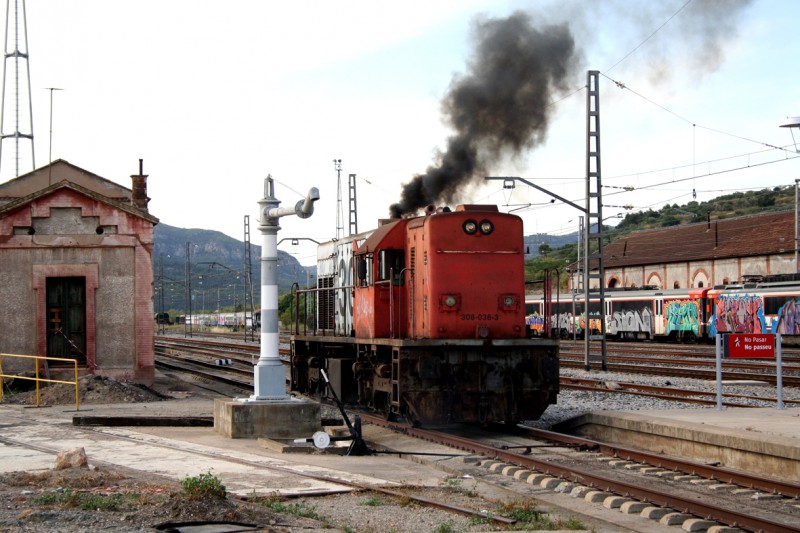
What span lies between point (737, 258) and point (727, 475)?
Answer: 61.1m

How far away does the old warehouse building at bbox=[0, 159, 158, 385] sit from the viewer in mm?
23688

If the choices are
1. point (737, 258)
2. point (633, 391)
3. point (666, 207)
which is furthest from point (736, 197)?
point (633, 391)

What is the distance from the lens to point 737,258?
68875mm

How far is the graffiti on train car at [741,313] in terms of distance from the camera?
149ft

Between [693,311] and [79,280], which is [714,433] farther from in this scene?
[693,311]

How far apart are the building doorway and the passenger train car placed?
1896 cm

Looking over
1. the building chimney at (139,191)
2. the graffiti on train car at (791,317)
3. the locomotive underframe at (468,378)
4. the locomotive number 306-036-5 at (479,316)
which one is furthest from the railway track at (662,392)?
the graffiti on train car at (791,317)

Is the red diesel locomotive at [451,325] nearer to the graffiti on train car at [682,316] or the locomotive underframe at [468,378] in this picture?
the locomotive underframe at [468,378]

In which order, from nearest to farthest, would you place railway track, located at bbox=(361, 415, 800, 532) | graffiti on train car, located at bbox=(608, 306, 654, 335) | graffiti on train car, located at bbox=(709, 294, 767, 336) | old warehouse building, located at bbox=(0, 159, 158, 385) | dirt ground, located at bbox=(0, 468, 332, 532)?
dirt ground, located at bbox=(0, 468, 332, 532) < railway track, located at bbox=(361, 415, 800, 532) < old warehouse building, located at bbox=(0, 159, 158, 385) < graffiti on train car, located at bbox=(709, 294, 767, 336) < graffiti on train car, located at bbox=(608, 306, 654, 335)

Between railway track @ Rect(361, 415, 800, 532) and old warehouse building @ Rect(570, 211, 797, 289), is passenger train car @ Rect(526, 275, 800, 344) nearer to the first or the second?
old warehouse building @ Rect(570, 211, 797, 289)

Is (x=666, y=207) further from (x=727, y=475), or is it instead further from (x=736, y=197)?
(x=727, y=475)

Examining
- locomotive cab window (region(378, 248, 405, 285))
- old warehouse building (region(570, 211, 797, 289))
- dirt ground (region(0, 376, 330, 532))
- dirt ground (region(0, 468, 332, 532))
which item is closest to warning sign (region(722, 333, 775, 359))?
locomotive cab window (region(378, 248, 405, 285))

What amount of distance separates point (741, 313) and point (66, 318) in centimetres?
3370

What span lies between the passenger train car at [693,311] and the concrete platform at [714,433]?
68.3 ft
